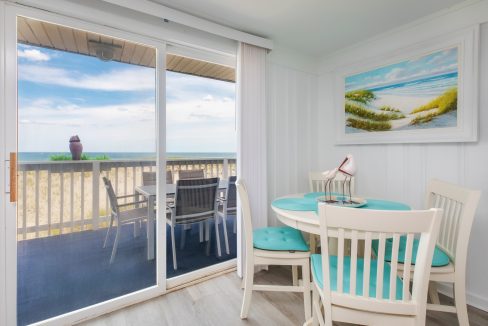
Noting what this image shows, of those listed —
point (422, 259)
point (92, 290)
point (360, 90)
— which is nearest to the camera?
point (422, 259)

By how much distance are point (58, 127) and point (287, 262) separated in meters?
1.91

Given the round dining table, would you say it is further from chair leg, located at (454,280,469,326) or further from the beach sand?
the beach sand

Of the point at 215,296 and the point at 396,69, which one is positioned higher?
the point at 396,69

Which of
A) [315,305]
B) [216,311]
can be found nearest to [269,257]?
[315,305]

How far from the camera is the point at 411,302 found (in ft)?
3.57

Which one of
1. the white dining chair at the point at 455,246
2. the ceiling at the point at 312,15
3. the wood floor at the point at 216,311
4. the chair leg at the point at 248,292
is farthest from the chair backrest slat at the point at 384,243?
the ceiling at the point at 312,15

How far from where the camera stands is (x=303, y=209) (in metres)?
1.77

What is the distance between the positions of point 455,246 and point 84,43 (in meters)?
2.95

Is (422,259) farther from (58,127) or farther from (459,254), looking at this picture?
(58,127)

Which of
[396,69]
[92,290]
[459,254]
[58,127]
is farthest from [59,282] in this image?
[396,69]

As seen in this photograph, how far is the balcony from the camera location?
1.66 m

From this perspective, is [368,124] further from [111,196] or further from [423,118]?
[111,196]

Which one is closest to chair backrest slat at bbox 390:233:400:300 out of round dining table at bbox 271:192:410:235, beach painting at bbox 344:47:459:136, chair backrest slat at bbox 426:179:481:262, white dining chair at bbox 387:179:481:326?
round dining table at bbox 271:192:410:235

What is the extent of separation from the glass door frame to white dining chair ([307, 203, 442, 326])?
1.47 m
